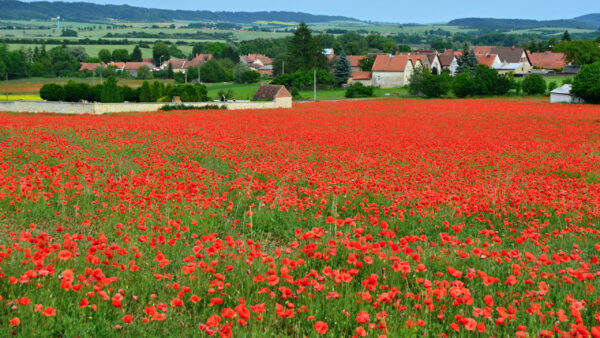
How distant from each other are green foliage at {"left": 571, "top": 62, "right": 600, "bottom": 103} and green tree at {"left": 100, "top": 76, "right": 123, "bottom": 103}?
50.0 meters

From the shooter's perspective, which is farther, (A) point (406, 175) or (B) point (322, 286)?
(A) point (406, 175)

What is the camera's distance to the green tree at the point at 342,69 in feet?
326

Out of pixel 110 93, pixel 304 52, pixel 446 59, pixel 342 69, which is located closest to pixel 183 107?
pixel 110 93

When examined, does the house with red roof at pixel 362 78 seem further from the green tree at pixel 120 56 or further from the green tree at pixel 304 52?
the green tree at pixel 120 56

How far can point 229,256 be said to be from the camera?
5.89m

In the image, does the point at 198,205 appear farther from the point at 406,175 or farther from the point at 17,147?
the point at 17,147

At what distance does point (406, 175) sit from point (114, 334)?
8832 millimetres

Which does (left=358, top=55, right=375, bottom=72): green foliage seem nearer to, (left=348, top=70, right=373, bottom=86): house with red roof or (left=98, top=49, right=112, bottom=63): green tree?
(left=348, top=70, right=373, bottom=86): house with red roof

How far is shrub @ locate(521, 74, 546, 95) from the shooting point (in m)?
72.0

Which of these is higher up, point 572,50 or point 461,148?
point 572,50

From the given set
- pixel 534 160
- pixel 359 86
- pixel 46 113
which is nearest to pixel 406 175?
pixel 534 160

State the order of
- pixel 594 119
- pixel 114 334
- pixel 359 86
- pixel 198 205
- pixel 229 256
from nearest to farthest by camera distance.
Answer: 1. pixel 114 334
2. pixel 229 256
3. pixel 198 205
4. pixel 594 119
5. pixel 359 86

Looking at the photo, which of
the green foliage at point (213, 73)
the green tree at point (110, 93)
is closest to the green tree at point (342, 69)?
the green foliage at point (213, 73)

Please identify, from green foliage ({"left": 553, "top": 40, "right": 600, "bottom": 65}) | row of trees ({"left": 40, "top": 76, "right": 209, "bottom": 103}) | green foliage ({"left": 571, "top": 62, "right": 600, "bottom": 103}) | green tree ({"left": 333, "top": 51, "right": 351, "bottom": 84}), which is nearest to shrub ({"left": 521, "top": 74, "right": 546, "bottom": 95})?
green foliage ({"left": 571, "top": 62, "right": 600, "bottom": 103})
